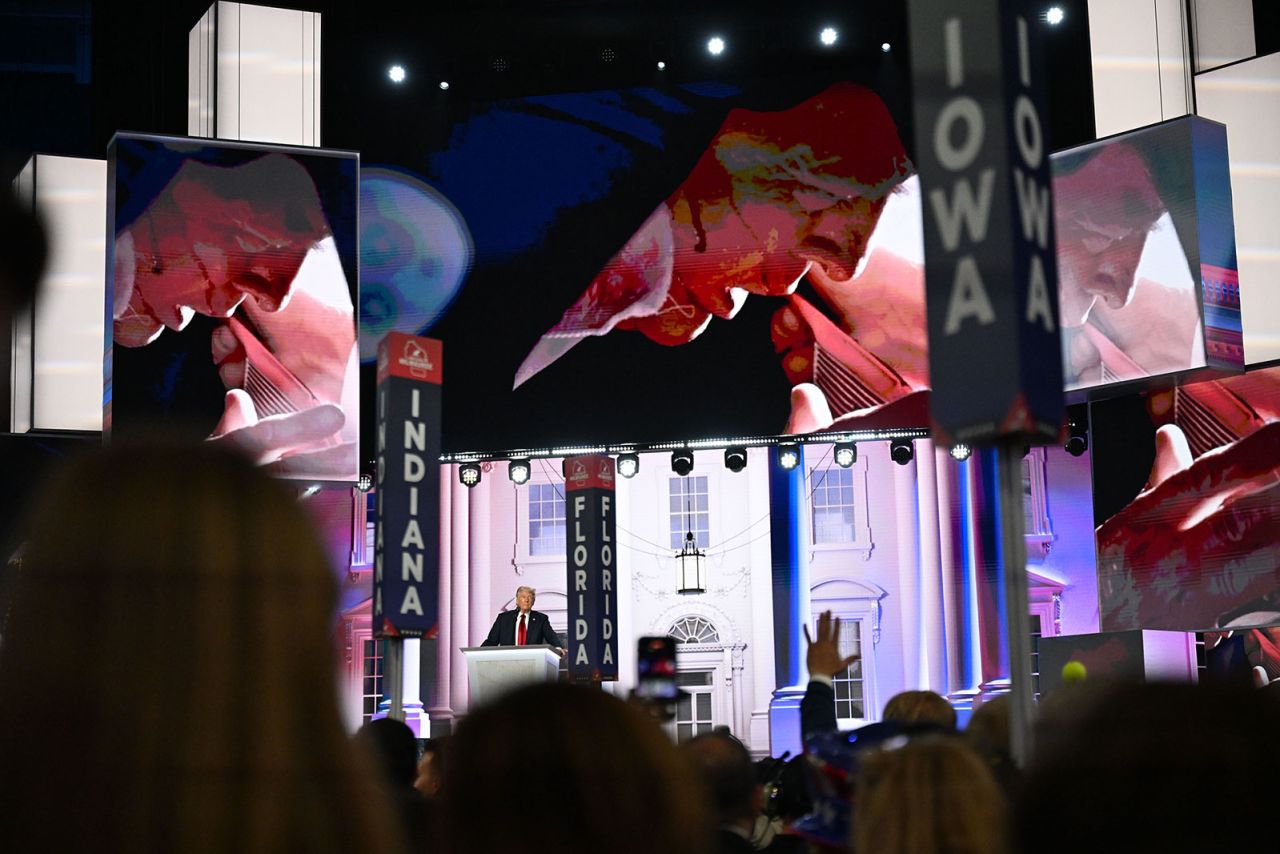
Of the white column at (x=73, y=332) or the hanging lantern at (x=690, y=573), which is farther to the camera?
the hanging lantern at (x=690, y=573)

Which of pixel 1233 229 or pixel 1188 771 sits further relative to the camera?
pixel 1233 229

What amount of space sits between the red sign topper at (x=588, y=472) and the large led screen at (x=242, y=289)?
2101 millimetres

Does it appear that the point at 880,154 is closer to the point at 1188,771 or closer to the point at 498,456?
the point at 498,456

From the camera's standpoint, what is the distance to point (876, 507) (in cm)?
2438

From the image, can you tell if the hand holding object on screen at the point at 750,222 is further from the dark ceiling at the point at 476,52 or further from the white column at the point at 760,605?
the white column at the point at 760,605

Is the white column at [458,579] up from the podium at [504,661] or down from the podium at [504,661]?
up

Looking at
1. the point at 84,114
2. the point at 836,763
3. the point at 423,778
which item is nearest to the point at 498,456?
the point at 84,114

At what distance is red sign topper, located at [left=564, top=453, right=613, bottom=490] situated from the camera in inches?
590

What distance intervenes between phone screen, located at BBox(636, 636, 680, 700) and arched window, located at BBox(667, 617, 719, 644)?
62.1ft

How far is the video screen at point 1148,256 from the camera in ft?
43.4

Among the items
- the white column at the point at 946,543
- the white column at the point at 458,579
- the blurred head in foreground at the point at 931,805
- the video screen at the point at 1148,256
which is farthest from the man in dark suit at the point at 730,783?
the white column at the point at 458,579

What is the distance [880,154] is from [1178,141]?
2965 millimetres

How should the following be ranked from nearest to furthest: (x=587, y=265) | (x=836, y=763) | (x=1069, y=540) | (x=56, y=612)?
1. (x=56, y=612)
2. (x=836, y=763)
3. (x=587, y=265)
4. (x=1069, y=540)

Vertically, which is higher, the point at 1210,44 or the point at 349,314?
the point at 1210,44
